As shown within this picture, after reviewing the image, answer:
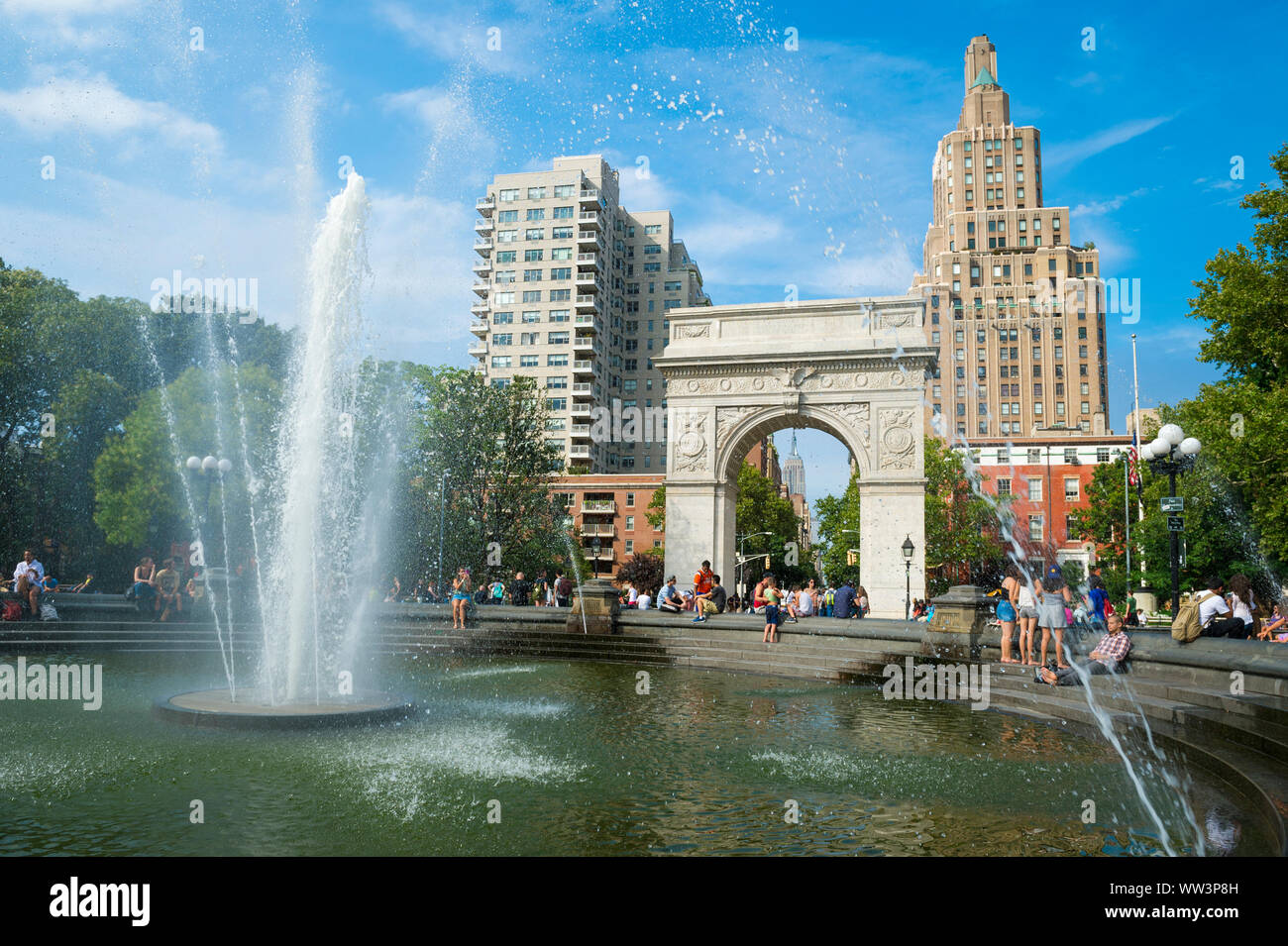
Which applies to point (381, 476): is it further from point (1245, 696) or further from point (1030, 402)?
point (1030, 402)

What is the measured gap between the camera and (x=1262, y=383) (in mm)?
23422

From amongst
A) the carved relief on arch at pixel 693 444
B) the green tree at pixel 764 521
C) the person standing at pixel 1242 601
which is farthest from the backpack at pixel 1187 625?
the green tree at pixel 764 521

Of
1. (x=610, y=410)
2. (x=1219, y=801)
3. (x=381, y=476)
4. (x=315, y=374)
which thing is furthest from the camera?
(x=610, y=410)

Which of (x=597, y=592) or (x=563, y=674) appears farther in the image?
(x=597, y=592)

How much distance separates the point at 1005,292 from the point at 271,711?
324 feet

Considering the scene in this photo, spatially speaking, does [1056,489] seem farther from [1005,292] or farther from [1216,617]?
[1216,617]

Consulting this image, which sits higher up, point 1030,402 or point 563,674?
point 1030,402

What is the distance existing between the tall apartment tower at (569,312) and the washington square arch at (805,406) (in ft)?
132

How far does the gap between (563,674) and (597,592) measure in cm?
412

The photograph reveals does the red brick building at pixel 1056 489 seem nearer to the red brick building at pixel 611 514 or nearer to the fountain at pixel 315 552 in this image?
the red brick building at pixel 611 514

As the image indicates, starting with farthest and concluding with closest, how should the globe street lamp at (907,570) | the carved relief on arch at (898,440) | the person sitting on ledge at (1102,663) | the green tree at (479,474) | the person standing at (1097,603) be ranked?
the green tree at (479,474)
the carved relief on arch at (898,440)
the globe street lamp at (907,570)
the person standing at (1097,603)
the person sitting on ledge at (1102,663)

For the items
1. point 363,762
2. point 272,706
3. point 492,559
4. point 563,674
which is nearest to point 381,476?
point 492,559

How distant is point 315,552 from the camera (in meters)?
11.0

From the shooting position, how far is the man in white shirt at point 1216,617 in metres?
11.5
